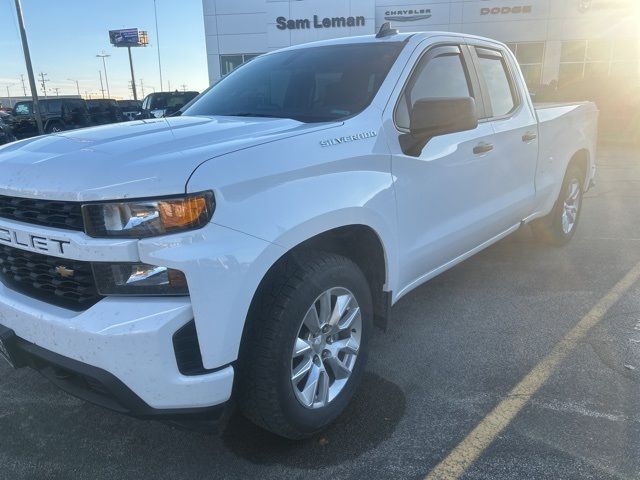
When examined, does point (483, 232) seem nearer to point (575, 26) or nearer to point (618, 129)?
point (618, 129)

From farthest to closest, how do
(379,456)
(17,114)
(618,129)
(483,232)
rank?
(17,114), (618,129), (483,232), (379,456)

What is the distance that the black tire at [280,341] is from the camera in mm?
2133

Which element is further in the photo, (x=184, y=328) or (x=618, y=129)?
(x=618, y=129)

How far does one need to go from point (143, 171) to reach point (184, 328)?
592mm

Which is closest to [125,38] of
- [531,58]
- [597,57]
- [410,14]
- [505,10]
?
[410,14]

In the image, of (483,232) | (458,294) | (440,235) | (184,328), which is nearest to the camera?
(184,328)

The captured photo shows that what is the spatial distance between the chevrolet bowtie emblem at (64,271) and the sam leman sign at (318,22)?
27.0m

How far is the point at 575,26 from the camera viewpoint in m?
25.3

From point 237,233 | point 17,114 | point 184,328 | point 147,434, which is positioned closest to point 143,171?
point 237,233

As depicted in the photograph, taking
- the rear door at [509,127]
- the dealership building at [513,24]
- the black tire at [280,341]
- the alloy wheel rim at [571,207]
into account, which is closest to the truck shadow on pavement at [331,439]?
the black tire at [280,341]

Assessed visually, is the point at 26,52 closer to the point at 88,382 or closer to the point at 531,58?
the point at 88,382

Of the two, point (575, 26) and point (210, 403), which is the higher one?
point (575, 26)

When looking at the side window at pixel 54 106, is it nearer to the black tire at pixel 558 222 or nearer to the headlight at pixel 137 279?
the black tire at pixel 558 222

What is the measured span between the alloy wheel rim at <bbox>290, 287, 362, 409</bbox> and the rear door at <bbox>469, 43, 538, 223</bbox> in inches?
73.7
